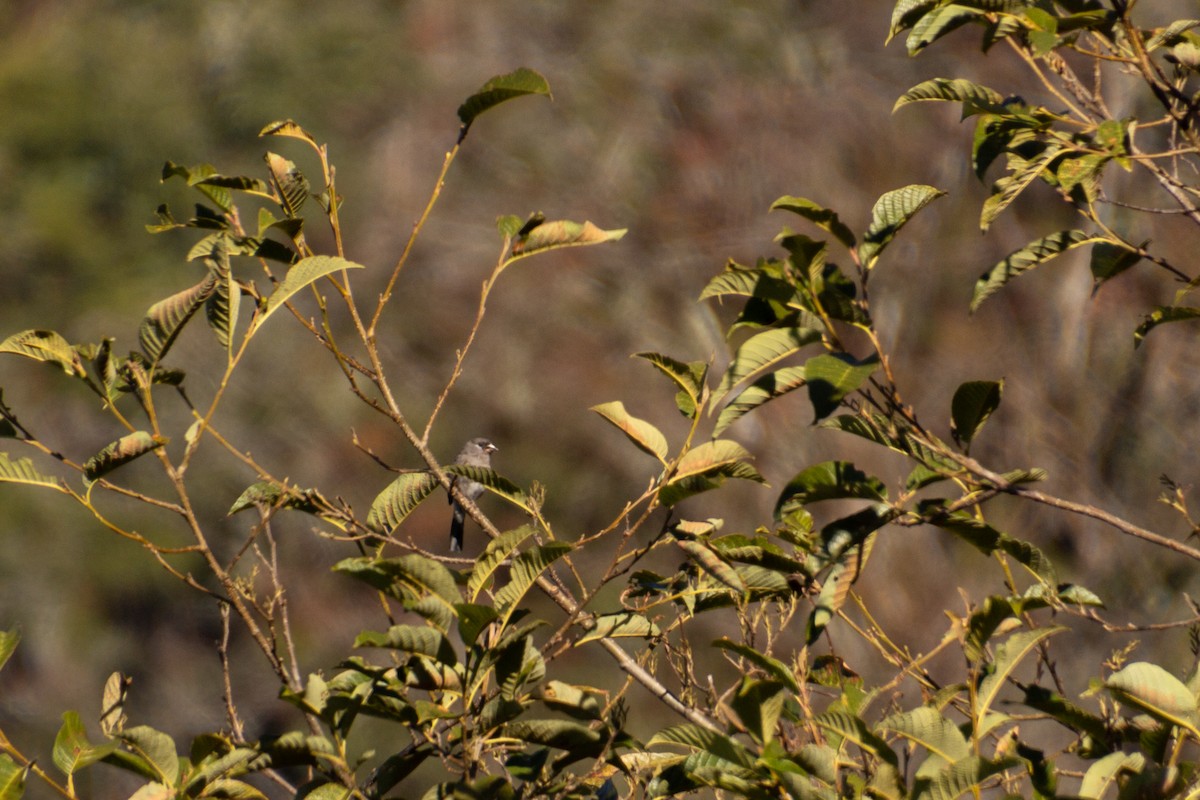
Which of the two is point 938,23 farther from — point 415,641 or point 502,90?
point 415,641

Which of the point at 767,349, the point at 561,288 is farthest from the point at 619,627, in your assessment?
the point at 561,288

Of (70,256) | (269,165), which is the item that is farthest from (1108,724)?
(70,256)

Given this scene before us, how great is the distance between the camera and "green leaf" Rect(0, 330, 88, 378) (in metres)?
1.61

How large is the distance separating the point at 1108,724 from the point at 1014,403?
6709 millimetres

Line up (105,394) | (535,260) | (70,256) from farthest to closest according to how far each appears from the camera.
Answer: (70,256) < (535,260) < (105,394)

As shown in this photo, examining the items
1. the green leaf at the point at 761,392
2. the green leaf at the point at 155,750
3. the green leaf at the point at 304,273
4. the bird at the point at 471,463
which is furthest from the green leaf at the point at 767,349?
the bird at the point at 471,463

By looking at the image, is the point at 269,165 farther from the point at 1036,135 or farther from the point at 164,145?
the point at 164,145

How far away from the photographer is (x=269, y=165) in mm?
1688

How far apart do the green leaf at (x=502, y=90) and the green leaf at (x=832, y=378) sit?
0.52 metres

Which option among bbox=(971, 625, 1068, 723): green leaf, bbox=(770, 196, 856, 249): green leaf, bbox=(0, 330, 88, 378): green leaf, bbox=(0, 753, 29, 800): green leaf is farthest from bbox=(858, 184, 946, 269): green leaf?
bbox=(0, 753, 29, 800): green leaf

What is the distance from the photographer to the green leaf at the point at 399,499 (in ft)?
5.69

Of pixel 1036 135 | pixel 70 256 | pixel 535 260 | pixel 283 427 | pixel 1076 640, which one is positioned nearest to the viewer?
pixel 1036 135

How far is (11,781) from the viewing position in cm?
157

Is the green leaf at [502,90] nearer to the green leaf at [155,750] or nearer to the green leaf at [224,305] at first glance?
the green leaf at [224,305]
